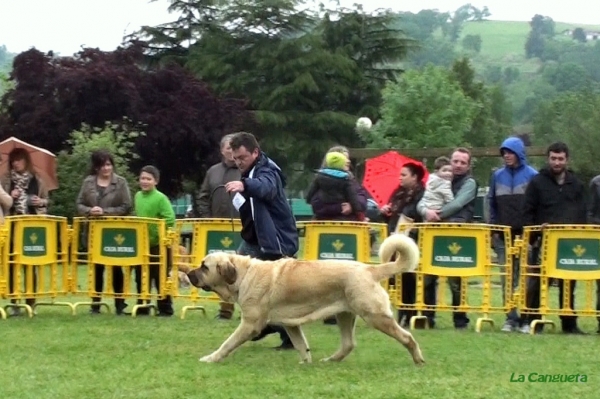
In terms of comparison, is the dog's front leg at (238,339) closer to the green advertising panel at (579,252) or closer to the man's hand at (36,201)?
the green advertising panel at (579,252)

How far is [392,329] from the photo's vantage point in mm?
9297

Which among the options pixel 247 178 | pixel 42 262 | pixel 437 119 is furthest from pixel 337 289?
pixel 437 119

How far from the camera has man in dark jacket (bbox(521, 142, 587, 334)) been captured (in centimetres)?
1202

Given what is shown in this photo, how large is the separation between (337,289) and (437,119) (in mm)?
39765

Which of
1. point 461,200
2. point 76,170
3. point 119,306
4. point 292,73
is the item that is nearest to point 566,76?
point 292,73

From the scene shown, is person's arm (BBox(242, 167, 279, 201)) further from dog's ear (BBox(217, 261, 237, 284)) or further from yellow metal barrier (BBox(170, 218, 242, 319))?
yellow metal barrier (BBox(170, 218, 242, 319))

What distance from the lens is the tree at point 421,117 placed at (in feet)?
157

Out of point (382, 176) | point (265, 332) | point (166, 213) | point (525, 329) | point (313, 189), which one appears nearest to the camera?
point (265, 332)

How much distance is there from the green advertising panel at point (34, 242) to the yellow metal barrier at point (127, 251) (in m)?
0.40

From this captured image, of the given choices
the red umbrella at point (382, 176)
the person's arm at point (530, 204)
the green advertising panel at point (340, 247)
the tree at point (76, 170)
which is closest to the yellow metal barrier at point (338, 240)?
the green advertising panel at point (340, 247)

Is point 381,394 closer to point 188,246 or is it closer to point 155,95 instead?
point 188,246

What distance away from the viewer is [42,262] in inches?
525

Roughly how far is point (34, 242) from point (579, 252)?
6.16 m

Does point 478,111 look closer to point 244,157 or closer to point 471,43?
point 244,157
